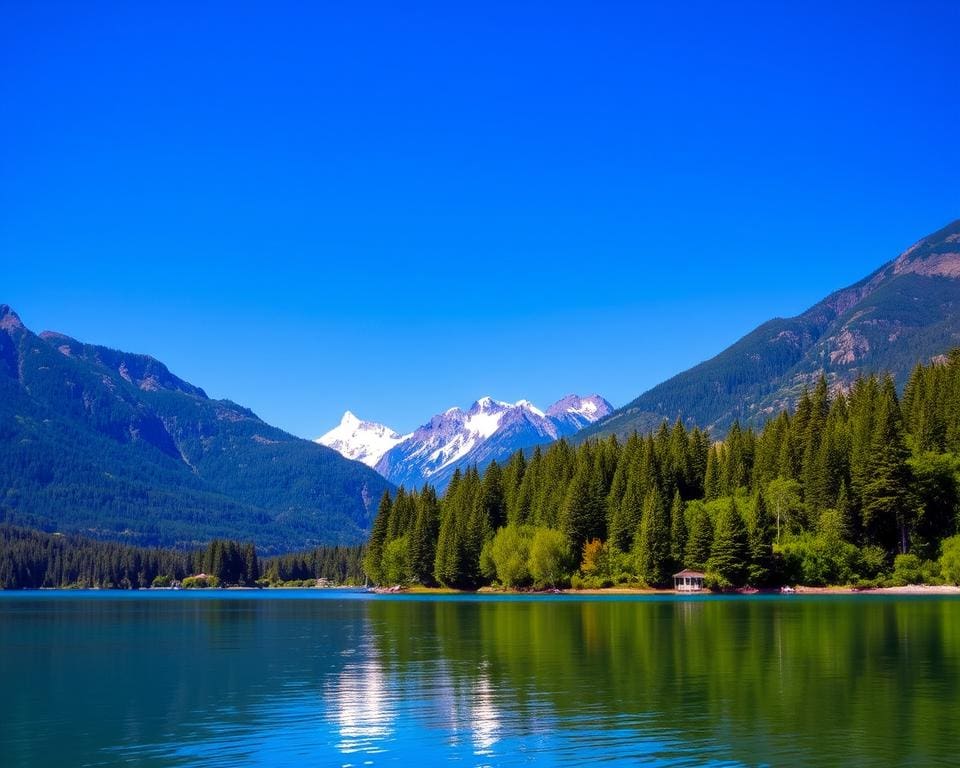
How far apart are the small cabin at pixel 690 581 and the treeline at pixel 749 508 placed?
1.36 meters

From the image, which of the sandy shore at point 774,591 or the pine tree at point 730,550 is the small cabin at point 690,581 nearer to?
the sandy shore at point 774,591

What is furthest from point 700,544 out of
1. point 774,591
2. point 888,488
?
point 888,488

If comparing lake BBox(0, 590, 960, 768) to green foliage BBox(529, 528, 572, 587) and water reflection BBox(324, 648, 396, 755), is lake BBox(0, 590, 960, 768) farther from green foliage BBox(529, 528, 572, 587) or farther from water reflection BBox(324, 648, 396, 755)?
green foliage BBox(529, 528, 572, 587)

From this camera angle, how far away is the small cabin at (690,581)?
515ft

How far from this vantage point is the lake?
3105 centimetres

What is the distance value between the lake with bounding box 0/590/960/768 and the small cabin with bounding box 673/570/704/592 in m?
77.8

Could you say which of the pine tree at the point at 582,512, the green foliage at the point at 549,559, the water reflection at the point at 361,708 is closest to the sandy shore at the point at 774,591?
the green foliage at the point at 549,559

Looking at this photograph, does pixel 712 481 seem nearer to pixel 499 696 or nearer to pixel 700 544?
pixel 700 544

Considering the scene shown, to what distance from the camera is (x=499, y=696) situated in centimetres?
4175

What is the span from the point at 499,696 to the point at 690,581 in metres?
122

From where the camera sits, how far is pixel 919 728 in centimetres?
3300

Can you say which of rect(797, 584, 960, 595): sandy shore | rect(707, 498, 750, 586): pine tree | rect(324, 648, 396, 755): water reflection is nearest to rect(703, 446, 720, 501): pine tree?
rect(707, 498, 750, 586): pine tree

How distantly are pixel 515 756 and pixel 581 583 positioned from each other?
14334 cm

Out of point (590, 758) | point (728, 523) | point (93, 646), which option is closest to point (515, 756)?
point (590, 758)
